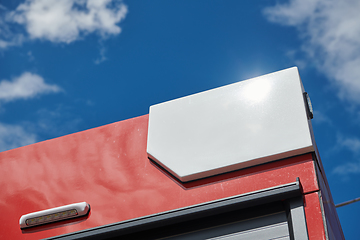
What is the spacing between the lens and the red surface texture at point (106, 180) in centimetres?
322

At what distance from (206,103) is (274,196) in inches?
51.4

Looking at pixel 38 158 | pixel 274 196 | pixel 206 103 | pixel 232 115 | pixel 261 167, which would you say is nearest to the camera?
pixel 274 196

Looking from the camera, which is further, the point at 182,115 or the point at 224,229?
the point at 182,115

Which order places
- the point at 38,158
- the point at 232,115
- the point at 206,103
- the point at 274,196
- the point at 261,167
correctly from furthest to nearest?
the point at 38,158, the point at 206,103, the point at 232,115, the point at 261,167, the point at 274,196

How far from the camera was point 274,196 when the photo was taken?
9.73 ft

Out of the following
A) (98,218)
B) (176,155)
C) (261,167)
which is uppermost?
(176,155)

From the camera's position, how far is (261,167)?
10.6ft

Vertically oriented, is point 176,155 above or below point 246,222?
above

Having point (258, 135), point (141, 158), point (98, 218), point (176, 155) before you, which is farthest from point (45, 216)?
point (258, 135)

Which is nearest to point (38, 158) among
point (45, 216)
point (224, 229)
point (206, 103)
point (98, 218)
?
point (45, 216)

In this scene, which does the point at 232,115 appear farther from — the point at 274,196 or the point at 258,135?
the point at 274,196

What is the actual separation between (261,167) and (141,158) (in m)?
1.34

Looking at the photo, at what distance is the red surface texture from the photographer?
322 centimetres

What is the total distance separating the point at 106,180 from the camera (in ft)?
12.7
